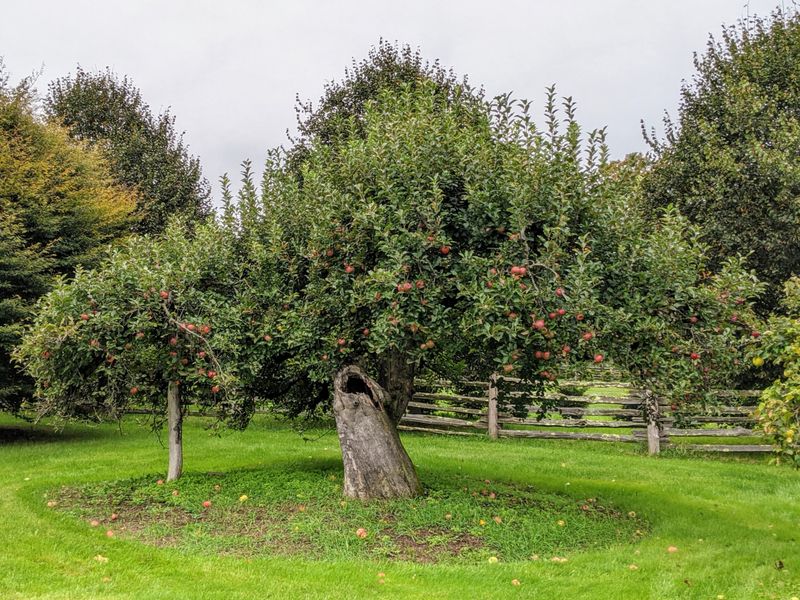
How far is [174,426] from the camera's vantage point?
33.1 ft

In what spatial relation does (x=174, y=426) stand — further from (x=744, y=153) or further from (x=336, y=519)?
(x=744, y=153)

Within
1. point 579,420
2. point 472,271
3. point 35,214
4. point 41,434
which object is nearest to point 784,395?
point 472,271

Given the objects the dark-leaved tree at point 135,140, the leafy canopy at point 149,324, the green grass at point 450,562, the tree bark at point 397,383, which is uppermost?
the dark-leaved tree at point 135,140

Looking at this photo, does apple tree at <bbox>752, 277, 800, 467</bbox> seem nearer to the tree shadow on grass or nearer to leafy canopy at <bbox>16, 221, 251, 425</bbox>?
leafy canopy at <bbox>16, 221, 251, 425</bbox>

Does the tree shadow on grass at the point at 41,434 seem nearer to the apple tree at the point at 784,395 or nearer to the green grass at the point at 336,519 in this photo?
the green grass at the point at 336,519

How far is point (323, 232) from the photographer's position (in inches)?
322

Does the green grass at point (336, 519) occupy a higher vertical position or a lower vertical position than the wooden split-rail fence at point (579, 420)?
lower

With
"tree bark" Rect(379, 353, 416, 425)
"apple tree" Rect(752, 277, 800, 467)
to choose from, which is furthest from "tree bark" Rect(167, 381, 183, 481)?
"apple tree" Rect(752, 277, 800, 467)

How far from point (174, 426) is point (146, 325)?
7.86 feet

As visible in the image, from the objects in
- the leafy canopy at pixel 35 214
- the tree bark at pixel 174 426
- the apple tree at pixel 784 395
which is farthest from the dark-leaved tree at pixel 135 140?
the apple tree at pixel 784 395

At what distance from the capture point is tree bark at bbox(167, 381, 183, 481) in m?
9.96

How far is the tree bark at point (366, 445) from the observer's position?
8945 mm

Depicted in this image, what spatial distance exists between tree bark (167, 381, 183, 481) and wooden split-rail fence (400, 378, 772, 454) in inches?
237

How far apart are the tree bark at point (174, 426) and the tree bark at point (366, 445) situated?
2.48m
